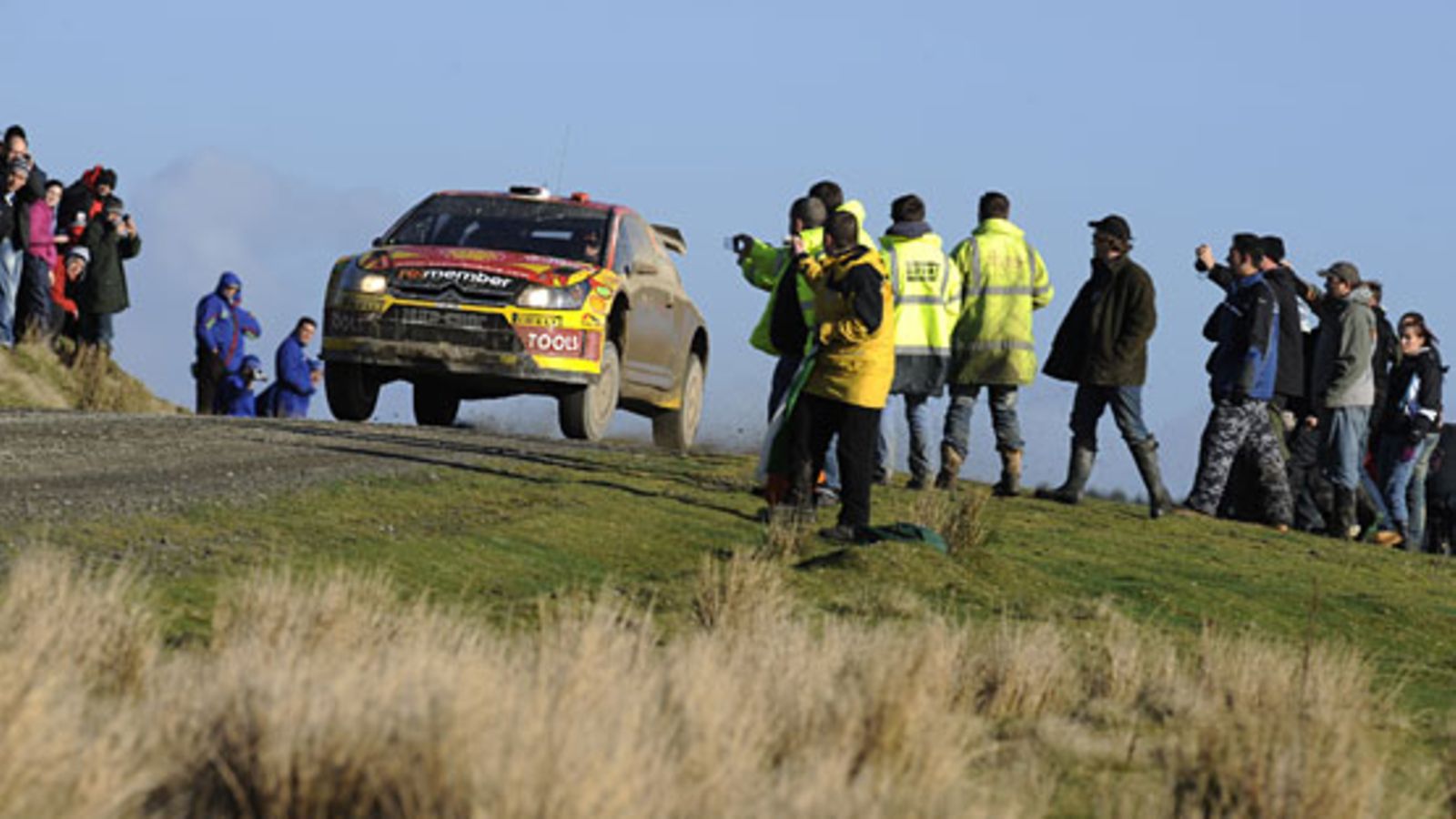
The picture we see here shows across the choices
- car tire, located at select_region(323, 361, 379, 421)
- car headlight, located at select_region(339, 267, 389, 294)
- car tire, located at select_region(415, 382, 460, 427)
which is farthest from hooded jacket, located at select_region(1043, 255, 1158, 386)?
car tire, located at select_region(415, 382, 460, 427)

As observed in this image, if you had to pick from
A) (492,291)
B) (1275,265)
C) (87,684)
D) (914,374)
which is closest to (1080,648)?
(87,684)

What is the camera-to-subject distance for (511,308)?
18500 mm

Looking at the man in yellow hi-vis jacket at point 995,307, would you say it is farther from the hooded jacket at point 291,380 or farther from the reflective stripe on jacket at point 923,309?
the hooded jacket at point 291,380

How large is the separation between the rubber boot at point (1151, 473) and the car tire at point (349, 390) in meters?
6.05

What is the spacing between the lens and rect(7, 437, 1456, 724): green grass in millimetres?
9906

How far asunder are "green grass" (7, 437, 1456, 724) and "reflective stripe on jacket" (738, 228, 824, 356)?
96 cm


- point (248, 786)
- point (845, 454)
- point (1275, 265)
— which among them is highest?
point (1275, 265)

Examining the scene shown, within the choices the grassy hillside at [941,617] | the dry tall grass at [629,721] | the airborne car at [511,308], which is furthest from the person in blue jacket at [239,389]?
the dry tall grass at [629,721]

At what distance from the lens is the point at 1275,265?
17500mm

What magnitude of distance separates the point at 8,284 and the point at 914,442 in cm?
959

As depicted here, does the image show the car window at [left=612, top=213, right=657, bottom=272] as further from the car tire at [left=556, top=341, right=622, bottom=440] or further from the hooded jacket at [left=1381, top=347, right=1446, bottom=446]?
the hooded jacket at [left=1381, top=347, right=1446, bottom=446]

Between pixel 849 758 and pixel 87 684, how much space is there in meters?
2.10

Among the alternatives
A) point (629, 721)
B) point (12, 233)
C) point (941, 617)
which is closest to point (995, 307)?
point (941, 617)

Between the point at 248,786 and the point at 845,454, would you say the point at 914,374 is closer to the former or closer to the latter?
the point at 845,454
